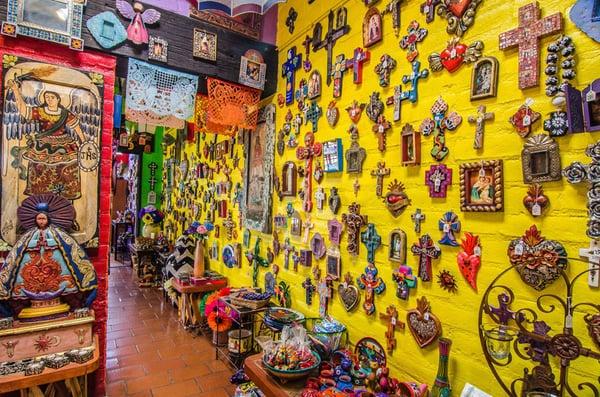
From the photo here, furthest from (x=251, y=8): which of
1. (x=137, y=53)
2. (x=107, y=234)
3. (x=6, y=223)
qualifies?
(x=6, y=223)

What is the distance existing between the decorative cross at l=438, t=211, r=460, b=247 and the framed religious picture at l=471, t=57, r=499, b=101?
49cm

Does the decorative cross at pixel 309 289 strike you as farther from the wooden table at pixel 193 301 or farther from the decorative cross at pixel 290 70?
the wooden table at pixel 193 301

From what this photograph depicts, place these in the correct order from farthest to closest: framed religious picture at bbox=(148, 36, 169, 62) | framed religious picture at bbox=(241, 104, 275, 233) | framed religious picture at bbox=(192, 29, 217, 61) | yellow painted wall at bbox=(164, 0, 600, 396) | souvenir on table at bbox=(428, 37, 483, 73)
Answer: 1. framed religious picture at bbox=(241, 104, 275, 233)
2. framed religious picture at bbox=(192, 29, 217, 61)
3. framed religious picture at bbox=(148, 36, 169, 62)
4. souvenir on table at bbox=(428, 37, 483, 73)
5. yellow painted wall at bbox=(164, 0, 600, 396)

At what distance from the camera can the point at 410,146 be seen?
5.43 feet

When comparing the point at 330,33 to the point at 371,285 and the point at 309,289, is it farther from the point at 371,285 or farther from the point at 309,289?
the point at 309,289

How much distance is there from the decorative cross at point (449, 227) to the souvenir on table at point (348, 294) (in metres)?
0.68

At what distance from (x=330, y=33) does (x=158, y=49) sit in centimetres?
118

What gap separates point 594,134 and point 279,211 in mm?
2062

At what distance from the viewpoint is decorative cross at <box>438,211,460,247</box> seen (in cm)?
144

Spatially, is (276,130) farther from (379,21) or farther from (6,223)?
(6,223)

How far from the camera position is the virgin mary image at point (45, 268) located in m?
1.94

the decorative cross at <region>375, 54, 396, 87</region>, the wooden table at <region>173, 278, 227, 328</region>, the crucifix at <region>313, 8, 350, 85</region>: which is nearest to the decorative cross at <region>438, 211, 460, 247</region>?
the decorative cross at <region>375, 54, 396, 87</region>

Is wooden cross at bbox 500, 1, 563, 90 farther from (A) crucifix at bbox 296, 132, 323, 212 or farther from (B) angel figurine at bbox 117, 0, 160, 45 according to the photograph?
(B) angel figurine at bbox 117, 0, 160, 45

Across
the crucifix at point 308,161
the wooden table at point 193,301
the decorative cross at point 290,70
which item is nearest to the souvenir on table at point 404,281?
the crucifix at point 308,161
